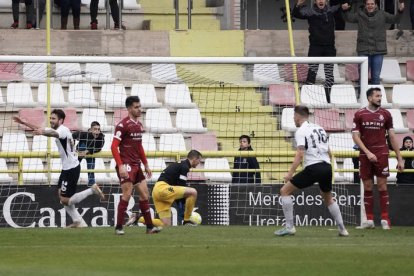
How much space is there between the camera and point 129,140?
1892 centimetres

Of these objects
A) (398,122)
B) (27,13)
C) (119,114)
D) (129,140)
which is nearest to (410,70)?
(398,122)

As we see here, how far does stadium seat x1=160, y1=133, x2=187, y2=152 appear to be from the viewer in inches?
966

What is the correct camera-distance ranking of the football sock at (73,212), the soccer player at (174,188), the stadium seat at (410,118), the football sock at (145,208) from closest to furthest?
the football sock at (145,208), the football sock at (73,212), the soccer player at (174,188), the stadium seat at (410,118)

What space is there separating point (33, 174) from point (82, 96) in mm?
1944

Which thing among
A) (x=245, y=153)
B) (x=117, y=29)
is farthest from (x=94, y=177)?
(x=117, y=29)

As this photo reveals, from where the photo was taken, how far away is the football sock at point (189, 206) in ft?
73.1

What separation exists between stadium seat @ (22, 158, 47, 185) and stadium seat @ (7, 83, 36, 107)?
1.26 meters

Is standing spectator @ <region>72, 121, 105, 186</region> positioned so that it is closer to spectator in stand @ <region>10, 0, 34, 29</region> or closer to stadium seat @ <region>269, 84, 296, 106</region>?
stadium seat @ <region>269, 84, 296, 106</region>

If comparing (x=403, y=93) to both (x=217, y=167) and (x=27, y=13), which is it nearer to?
(x=217, y=167)

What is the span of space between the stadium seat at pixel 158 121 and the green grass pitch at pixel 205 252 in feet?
14.7

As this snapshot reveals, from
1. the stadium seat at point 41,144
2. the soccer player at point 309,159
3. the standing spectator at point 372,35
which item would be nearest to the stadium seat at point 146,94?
the stadium seat at point 41,144

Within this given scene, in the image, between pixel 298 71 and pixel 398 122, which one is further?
pixel 398 122

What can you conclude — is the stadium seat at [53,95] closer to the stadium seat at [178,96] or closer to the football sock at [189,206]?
the stadium seat at [178,96]

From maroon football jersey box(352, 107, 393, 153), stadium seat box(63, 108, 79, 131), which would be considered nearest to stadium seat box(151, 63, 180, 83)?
stadium seat box(63, 108, 79, 131)
